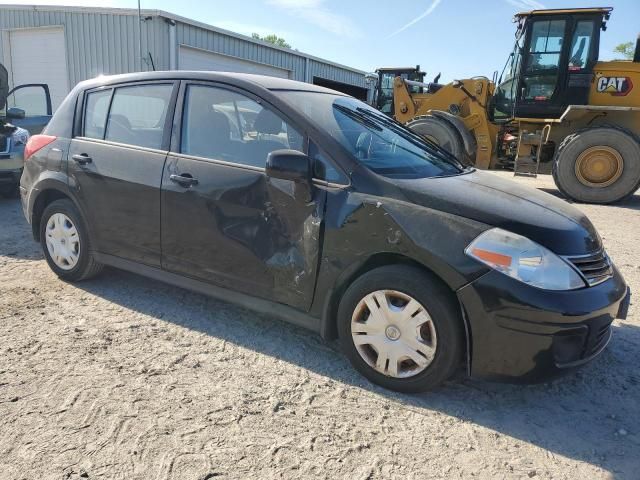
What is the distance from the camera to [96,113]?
3.76 m

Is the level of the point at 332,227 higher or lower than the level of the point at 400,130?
lower

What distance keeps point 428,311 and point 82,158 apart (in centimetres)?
282

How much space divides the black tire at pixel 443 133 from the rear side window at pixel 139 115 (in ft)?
26.0

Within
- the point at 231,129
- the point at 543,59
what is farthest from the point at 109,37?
the point at 231,129

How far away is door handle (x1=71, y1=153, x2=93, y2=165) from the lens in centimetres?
361

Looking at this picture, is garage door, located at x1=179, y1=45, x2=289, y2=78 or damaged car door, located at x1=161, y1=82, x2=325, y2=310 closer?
damaged car door, located at x1=161, y1=82, x2=325, y2=310

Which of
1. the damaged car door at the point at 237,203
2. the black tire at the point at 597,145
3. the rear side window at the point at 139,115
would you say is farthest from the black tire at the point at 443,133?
the damaged car door at the point at 237,203

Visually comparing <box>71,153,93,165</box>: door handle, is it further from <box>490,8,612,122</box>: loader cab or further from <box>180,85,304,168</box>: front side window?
<box>490,8,612,122</box>: loader cab

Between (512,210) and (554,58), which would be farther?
(554,58)

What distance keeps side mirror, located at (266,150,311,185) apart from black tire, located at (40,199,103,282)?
1.90m

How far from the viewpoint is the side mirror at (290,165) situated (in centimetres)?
265

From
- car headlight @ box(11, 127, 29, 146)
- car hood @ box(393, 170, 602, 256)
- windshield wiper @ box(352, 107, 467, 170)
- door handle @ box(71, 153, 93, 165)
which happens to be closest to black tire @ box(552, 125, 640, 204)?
windshield wiper @ box(352, 107, 467, 170)

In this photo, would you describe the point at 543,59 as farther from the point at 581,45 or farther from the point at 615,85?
the point at 615,85

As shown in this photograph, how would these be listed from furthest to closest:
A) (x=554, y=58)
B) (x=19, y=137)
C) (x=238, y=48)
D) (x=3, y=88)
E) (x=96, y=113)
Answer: (x=238, y=48)
(x=554, y=58)
(x=3, y=88)
(x=19, y=137)
(x=96, y=113)
